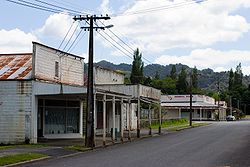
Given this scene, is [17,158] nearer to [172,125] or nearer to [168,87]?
[172,125]

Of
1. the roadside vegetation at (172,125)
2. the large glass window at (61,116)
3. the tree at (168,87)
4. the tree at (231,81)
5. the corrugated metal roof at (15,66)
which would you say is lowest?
the roadside vegetation at (172,125)

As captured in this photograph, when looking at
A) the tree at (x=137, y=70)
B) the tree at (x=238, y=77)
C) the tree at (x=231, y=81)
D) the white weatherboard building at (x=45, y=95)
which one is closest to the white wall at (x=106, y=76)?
the white weatherboard building at (x=45, y=95)

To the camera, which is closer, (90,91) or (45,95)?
(90,91)

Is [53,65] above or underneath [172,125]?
above

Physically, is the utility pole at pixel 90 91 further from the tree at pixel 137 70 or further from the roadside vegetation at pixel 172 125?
the tree at pixel 137 70

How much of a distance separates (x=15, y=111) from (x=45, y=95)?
210cm

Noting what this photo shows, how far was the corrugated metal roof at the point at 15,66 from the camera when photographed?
30.9 meters

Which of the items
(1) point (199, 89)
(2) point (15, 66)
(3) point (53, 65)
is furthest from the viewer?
(1) point (199, 89)

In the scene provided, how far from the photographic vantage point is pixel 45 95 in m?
30.3

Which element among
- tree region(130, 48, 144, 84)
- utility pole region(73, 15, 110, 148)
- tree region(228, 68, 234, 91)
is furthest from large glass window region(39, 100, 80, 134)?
tree region(228, 68, 234, 91)

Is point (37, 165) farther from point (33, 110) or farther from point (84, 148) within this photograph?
point (33, 110)

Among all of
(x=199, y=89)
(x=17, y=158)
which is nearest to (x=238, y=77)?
(x=199, y=89)

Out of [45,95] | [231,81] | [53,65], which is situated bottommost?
[45,95]

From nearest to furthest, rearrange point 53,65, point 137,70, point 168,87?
1. point 53,65
2. point 137,70
3. point 168,87
